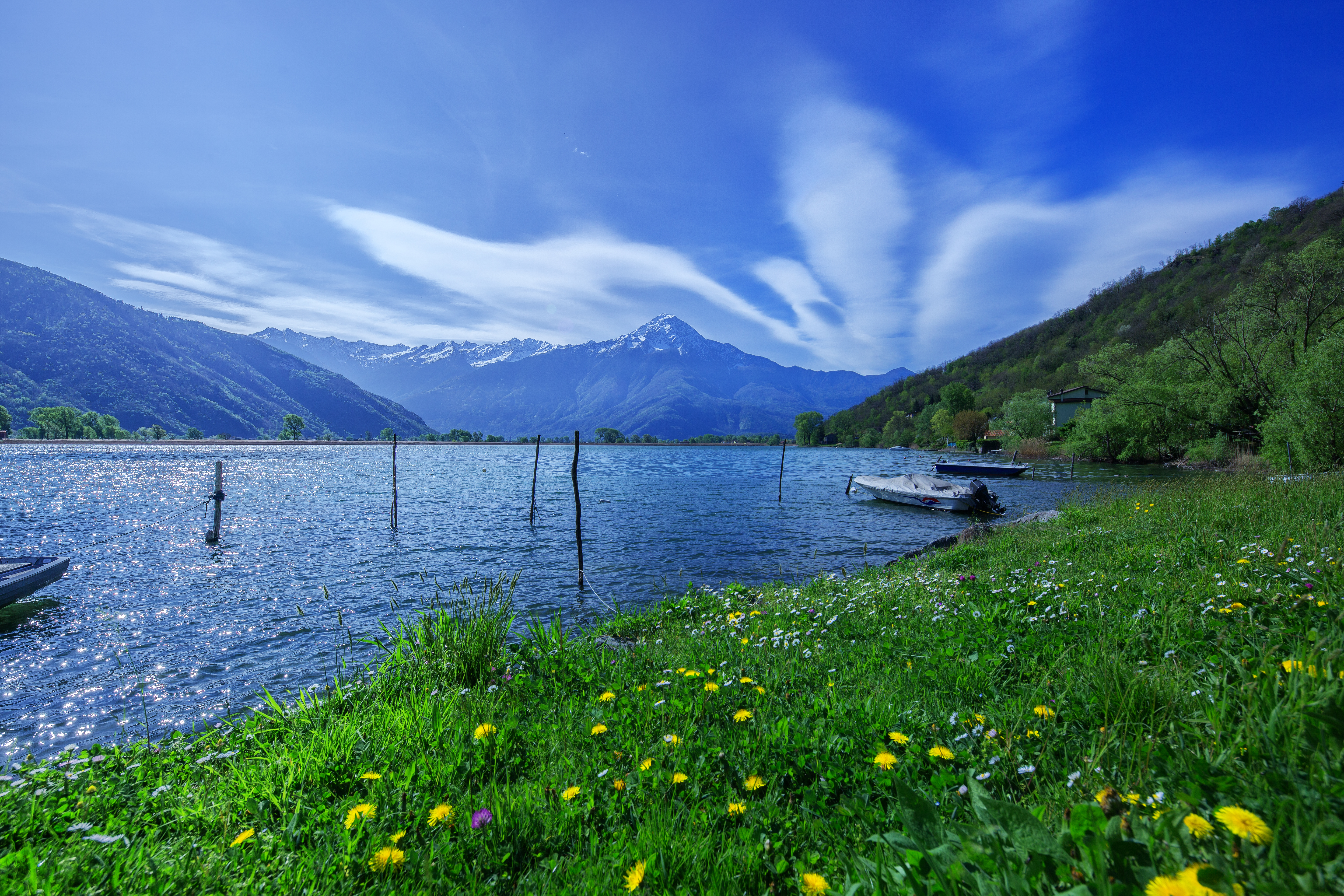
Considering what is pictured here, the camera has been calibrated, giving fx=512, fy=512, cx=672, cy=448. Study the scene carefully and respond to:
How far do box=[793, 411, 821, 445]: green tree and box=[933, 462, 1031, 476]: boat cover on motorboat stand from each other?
338 ft

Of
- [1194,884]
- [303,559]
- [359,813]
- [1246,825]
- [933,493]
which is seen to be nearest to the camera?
[1194,884]

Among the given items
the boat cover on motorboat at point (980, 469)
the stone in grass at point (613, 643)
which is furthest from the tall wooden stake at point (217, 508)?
the boat cover on motorboat at point (980, 469)

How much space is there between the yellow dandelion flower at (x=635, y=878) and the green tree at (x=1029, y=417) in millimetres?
93633

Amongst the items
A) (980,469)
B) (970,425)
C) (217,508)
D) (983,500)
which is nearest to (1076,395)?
(970,425)

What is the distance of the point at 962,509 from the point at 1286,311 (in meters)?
25.5

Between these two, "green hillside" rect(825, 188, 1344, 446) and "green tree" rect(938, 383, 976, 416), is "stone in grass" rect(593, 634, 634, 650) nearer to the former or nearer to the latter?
"green hillside" rect(825, 188, 1344, 446)

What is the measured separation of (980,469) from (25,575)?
58.4 m

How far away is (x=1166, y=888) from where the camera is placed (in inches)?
53.0

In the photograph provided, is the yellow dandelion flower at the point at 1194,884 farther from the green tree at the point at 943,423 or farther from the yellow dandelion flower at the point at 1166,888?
the green tree at the point at 943,423

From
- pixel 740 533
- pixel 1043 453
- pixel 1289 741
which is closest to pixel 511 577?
pixel 740 533

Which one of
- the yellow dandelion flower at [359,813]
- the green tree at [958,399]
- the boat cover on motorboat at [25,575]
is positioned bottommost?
the boat cover on motorboat at [25,575]

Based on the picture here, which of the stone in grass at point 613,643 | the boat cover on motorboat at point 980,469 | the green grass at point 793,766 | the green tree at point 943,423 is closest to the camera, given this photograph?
the green grass at point 793,766

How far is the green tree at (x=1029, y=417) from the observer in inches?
3081

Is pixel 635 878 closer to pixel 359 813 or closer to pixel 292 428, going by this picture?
pixel 359 813
